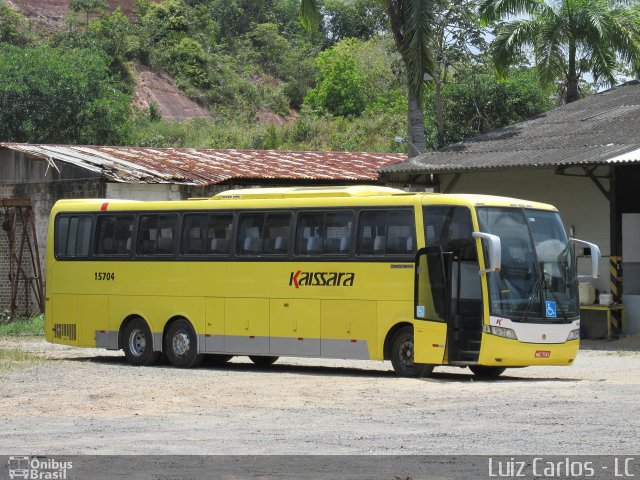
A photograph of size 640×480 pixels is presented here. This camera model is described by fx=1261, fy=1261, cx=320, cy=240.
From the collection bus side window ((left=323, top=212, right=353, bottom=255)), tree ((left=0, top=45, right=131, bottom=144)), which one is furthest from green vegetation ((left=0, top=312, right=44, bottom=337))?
tree ((left=0, top=45, right=131, bottom=144))

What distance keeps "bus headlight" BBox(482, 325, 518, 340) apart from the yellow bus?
1.3 inches

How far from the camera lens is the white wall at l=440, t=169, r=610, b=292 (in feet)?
94.4

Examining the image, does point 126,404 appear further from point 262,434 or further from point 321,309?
point 321,309

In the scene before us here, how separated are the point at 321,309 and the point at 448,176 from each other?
11.7 meters

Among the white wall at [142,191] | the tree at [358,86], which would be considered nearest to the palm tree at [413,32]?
the white wall at [142,191]

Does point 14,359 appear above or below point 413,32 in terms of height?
below

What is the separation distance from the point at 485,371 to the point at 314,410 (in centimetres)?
614

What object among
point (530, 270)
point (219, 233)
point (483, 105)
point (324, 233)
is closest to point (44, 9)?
point (483, 105)

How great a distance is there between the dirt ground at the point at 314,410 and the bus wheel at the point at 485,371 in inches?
8.5

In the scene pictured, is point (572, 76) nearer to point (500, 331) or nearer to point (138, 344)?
point (138, 344)

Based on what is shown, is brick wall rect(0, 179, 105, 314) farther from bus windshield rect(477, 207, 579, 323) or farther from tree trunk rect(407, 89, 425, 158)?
bus windshield rect(477, 207, 579, 323)

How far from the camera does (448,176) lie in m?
32.0

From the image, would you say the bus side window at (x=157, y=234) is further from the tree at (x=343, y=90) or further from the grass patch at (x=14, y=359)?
the tree at (x=343, y=90)

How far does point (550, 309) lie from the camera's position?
19344mm
